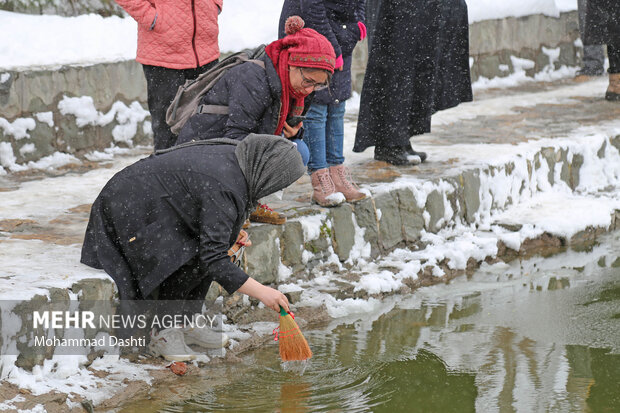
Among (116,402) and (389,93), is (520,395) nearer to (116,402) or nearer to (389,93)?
(116,402)

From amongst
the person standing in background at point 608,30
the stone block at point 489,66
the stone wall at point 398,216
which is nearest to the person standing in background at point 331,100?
the stone wall at point 398,216

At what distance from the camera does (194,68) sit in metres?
4.98

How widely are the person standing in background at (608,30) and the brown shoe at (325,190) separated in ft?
15.8

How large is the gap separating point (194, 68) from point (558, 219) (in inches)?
106

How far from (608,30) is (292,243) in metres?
5.29

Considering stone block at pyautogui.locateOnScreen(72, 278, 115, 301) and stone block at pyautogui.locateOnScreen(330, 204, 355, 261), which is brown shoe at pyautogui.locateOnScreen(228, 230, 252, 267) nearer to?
stone block at pyautogui.locateOnScreen(72, 278, 115, 301)

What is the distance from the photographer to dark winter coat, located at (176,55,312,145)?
157 inches

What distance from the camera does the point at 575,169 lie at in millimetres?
6879

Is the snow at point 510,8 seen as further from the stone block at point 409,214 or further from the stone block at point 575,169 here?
the stone block at point 409,214

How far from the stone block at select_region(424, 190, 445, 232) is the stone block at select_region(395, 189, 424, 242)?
0.09m

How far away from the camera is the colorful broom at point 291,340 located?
358cm

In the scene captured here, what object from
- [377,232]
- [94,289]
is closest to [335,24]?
[377,232]

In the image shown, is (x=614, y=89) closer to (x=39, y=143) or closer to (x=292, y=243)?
(x=292, y=243)

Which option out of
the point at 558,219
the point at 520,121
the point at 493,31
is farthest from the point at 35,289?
the point at 493,31
